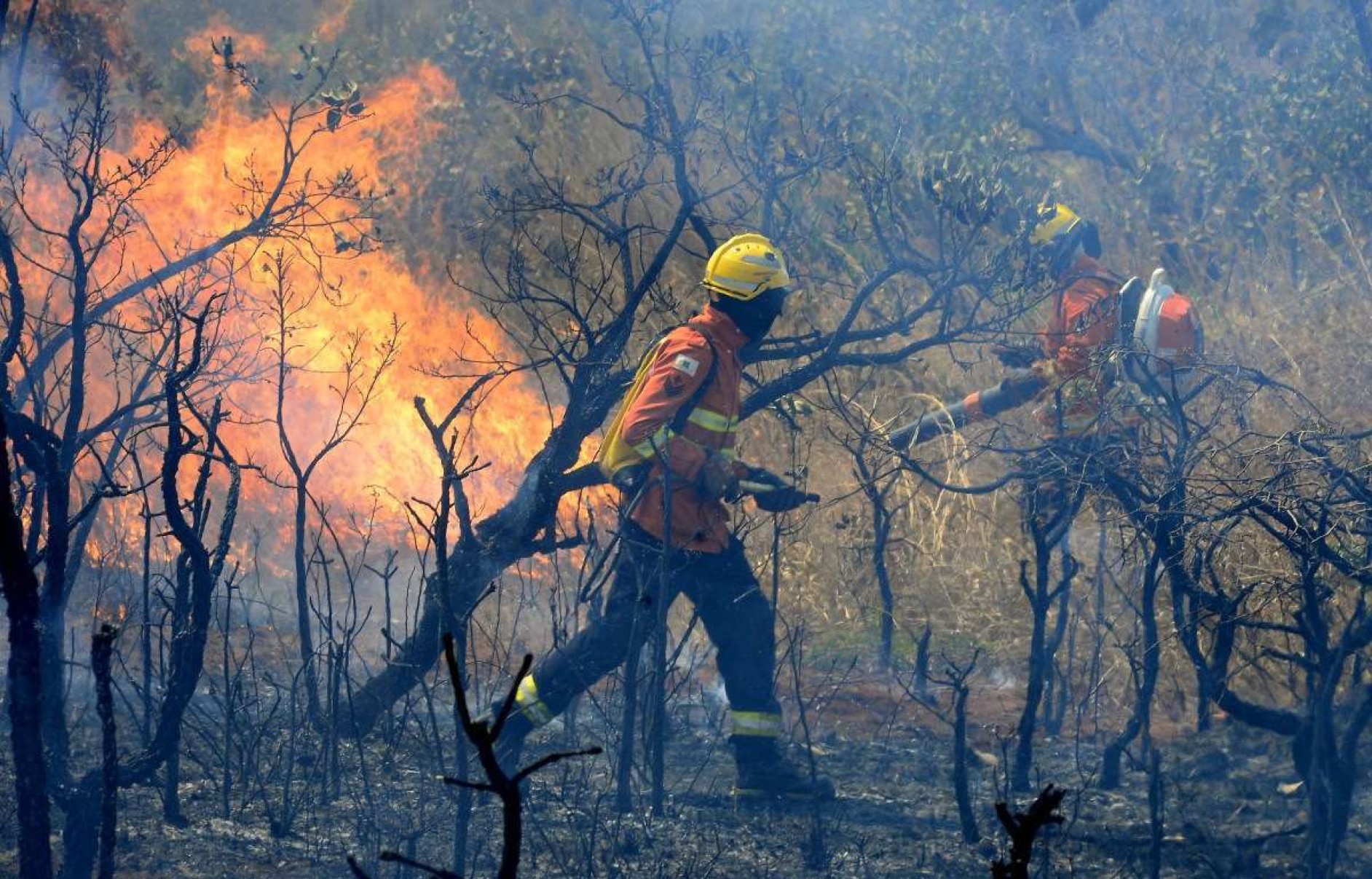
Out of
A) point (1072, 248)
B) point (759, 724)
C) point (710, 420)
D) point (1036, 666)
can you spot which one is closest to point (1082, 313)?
point (1072, 248)

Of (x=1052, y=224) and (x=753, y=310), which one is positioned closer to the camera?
(x=753, y=310)

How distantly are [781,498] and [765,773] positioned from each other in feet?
3.74

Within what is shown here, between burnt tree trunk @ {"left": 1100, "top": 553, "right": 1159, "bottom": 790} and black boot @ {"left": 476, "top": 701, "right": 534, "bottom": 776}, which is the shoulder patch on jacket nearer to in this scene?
black boot @ {"left": 476, "top": 701, "right": 534, "bottom": 776}

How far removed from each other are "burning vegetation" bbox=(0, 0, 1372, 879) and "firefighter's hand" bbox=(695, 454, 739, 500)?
Result: 0.02 meters

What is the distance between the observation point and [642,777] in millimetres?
5484

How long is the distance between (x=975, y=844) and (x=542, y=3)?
13249 millimetres

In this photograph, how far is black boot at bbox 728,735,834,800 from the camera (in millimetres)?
5309

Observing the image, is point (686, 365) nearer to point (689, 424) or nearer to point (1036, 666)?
point (689, 424)

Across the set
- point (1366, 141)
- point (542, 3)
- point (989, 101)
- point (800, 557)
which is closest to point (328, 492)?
point (800, 557)

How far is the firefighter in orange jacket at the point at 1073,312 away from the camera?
7.19 metres

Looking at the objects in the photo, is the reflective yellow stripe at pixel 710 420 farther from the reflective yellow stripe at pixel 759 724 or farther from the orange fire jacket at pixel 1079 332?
the orange fire jacket at pixel 1079 332

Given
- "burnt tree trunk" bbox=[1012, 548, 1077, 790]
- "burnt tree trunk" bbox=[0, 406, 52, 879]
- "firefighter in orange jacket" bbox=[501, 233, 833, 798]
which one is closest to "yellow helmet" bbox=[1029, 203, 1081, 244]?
"burnt tree trunk" bbox=[1012, 548, 1077, 790]

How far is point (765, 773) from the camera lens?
17.4 ft

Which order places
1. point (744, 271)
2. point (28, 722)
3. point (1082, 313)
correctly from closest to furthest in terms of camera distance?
point (28, 722)
point (744, 271)
point (1082, 313)
